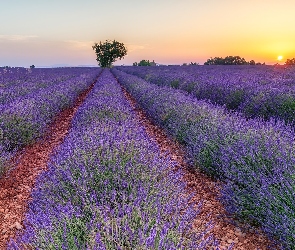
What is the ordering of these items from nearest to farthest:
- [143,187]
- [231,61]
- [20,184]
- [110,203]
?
[110,203] → [143,187] → [20,184] → [231,61]

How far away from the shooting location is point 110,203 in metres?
2.56

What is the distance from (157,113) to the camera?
7777mm

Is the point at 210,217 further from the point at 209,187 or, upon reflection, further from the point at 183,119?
the point at 183,119

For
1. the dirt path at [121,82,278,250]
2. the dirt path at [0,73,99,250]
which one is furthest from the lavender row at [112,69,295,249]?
the dirt path at [0,73,99,250]

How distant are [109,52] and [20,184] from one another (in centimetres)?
5408

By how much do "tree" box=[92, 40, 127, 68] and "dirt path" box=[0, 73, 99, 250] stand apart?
5092cm

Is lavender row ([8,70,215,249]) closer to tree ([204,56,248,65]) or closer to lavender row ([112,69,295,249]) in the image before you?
lavender row ([112,69,295,249])

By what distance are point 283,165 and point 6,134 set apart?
4.24 m

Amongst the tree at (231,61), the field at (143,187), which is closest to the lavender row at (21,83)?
the field at (143,187)

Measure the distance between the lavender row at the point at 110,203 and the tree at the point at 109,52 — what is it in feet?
178

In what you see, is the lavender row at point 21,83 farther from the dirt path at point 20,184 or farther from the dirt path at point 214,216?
the dirt path at point 214,216

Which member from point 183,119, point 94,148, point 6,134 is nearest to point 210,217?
point 94,148

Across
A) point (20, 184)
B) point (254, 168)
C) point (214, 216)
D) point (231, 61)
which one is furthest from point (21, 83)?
point (231, 61)

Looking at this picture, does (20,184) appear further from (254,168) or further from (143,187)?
(254,168)
